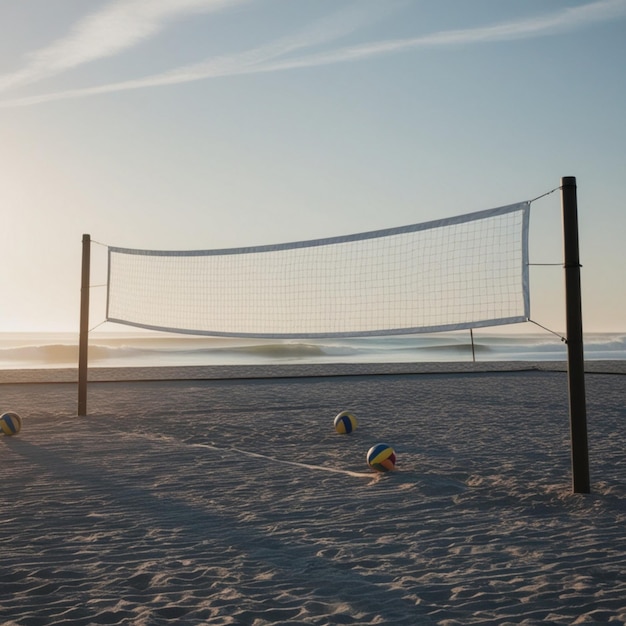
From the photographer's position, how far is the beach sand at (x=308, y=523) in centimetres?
332

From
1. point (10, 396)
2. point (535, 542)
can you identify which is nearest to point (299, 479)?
point (535, 542)

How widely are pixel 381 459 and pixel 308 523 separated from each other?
1731 mm

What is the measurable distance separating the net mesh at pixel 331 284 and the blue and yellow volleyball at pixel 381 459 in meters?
1.75

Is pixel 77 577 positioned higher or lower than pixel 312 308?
lower

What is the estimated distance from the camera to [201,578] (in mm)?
3678

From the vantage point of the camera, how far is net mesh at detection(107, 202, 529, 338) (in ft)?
28.7

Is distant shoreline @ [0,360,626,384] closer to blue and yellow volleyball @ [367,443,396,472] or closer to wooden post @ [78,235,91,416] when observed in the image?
wooden post @ [78,235,91,416]

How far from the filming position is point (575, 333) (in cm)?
547

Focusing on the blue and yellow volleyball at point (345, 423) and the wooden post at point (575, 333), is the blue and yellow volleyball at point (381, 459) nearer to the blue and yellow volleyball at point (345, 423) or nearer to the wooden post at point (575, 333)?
the wooden post at point (575, 333)

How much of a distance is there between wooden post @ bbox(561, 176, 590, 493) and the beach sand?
0.26m

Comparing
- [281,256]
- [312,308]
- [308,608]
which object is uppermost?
[281,256]

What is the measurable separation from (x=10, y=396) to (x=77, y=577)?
11.1 meters

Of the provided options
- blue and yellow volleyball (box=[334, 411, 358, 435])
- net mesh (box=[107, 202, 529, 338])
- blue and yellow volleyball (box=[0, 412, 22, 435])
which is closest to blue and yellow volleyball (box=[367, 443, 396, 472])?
net mesh (box=[107, 202, 529, 338])

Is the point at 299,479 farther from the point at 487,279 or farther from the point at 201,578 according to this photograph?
the point at 487,279
